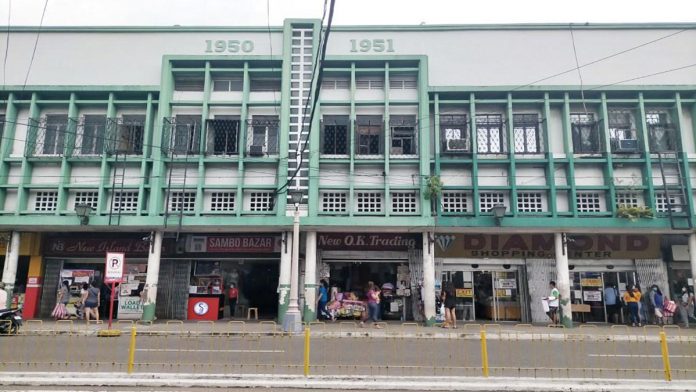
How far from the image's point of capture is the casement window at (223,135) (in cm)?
1961

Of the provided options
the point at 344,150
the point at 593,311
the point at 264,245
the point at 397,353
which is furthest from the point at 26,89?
the point at 593,311

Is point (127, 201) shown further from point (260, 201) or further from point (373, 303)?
point (373, 303)

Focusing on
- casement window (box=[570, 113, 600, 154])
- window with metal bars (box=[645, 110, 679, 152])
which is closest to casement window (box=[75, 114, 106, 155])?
casement window (box=[570, 113, 600, 154])

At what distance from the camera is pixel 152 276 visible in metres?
18.8

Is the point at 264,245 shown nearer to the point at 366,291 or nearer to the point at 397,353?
the point at 366,291

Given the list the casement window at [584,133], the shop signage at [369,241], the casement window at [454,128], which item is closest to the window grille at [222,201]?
the shop signage at [369,241]

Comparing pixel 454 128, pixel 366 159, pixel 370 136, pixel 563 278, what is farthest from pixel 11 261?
pixel 563 278

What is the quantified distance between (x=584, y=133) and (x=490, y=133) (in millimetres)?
3853

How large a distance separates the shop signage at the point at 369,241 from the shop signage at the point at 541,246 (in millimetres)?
1174

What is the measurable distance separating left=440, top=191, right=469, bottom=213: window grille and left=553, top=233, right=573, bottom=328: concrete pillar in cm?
373

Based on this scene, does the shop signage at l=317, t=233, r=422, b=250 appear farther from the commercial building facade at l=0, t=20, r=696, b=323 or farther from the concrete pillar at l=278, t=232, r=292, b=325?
the concrete pillar at l=278, t=232, r=292, b=325

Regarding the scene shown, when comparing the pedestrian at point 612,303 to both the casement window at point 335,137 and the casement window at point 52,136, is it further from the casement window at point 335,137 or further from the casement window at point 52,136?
the casement window at point 52,136

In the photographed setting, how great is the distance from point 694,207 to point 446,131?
9.89 m

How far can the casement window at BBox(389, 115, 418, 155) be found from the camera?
19.4 m
